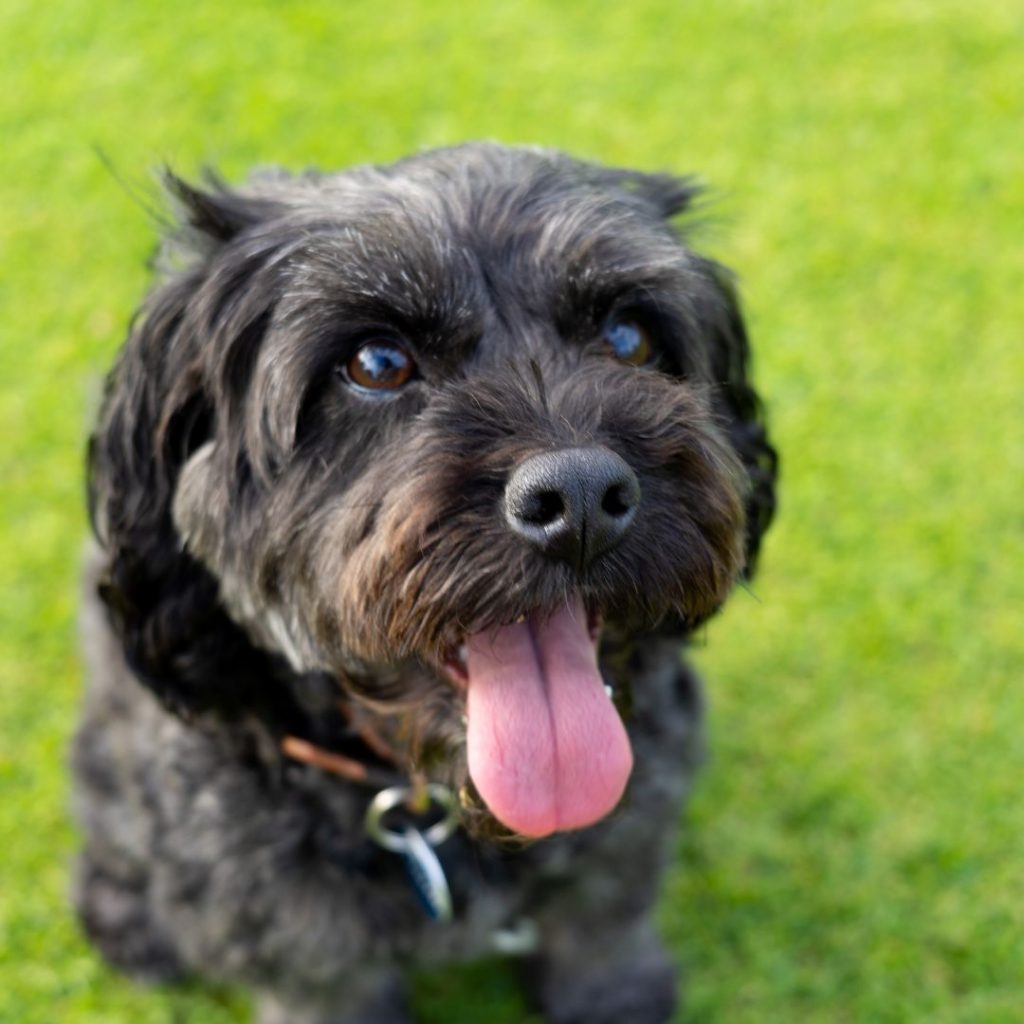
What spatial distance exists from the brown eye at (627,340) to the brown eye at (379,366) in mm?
391

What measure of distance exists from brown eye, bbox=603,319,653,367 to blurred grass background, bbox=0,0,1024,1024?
0.44m

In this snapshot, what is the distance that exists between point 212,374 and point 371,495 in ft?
1.42

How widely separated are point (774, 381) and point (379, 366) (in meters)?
2.66

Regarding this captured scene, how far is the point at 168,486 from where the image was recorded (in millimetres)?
2363

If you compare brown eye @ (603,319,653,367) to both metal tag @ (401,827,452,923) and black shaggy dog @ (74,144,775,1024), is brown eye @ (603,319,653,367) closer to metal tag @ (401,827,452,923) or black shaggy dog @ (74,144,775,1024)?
black shaggy dog @ (74,144,775,1024)

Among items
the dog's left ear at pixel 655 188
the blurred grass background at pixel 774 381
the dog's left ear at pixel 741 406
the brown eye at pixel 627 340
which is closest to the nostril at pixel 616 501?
the brown eye at pixel 627 340

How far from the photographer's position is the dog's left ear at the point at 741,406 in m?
2.46

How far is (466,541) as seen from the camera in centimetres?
186

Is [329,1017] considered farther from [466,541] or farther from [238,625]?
[466,541]

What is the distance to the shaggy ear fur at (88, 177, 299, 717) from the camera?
7.42ft

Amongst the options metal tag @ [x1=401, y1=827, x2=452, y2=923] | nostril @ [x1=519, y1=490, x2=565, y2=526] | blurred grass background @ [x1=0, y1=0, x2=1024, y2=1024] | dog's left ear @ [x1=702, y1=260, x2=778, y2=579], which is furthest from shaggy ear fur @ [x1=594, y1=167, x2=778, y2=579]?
metal tag @ [x1=401, y1=827, x2=452, y2=923]

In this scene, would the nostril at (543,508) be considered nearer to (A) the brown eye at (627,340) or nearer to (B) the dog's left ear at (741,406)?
(A) the brown eye at (627,340)

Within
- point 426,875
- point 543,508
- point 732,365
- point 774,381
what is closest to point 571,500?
point 543,508

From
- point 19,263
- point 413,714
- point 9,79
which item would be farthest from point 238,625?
point 9,79
